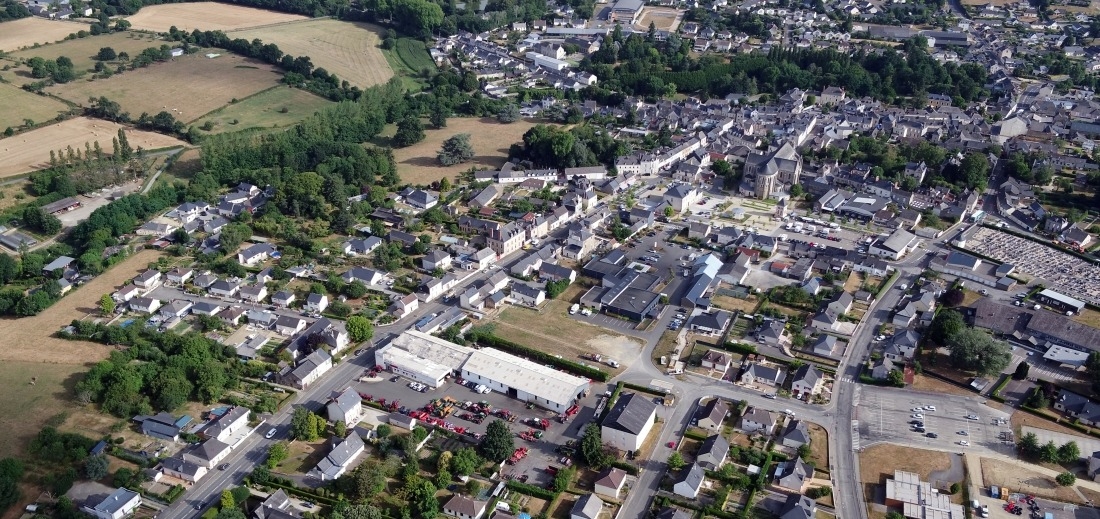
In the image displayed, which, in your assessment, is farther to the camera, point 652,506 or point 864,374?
point 864,374

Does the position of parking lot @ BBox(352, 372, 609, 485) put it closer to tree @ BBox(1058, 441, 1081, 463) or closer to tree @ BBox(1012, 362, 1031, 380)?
tree @ BBox(1058, 441, 1081, 463)

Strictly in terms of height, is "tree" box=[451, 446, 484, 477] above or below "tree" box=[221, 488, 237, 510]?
above

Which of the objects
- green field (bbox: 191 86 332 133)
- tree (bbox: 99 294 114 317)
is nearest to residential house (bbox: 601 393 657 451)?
tree (bbox: 99 294 114 317)

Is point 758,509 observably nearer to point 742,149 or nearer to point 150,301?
point 150,301

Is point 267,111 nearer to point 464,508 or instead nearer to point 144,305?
point 144,305

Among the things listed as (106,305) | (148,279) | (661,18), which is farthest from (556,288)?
(661,18)

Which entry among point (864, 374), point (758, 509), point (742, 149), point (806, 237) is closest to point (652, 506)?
point (758, 509)
